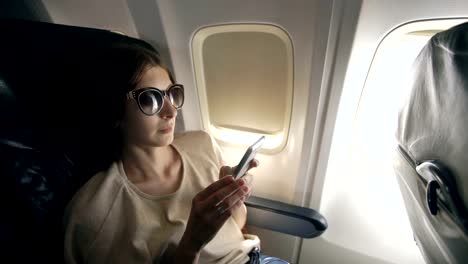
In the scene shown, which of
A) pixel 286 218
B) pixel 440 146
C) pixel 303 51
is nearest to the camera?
pixel 440 146

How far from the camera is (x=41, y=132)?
2.66 ft

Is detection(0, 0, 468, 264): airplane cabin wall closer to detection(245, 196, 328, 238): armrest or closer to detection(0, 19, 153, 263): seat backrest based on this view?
detection(245, 196, 328, 238): armrest

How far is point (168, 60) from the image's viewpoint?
1.26 meters

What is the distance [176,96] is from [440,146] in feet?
2.71

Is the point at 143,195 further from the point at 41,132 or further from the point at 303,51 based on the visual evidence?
the point at 303,51

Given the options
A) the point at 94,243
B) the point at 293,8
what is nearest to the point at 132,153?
the point at 94,243

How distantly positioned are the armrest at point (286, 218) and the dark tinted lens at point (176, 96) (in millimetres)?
648

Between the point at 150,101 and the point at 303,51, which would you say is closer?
the point at 150,101

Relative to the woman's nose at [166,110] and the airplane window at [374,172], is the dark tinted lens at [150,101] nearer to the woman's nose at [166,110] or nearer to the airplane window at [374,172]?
the woman's nose at [166,110]

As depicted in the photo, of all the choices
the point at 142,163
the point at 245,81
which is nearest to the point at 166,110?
the point at 142,163

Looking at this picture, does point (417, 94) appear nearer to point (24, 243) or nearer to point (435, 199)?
point (435, 199)

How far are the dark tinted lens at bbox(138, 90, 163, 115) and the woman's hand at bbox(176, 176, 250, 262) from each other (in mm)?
355

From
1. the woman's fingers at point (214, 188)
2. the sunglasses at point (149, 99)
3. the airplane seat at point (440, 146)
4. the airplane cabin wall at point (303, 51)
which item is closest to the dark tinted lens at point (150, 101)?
the sunglasses at point (149, 99)

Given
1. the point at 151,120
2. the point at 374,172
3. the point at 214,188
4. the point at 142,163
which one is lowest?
the point at 374,172
